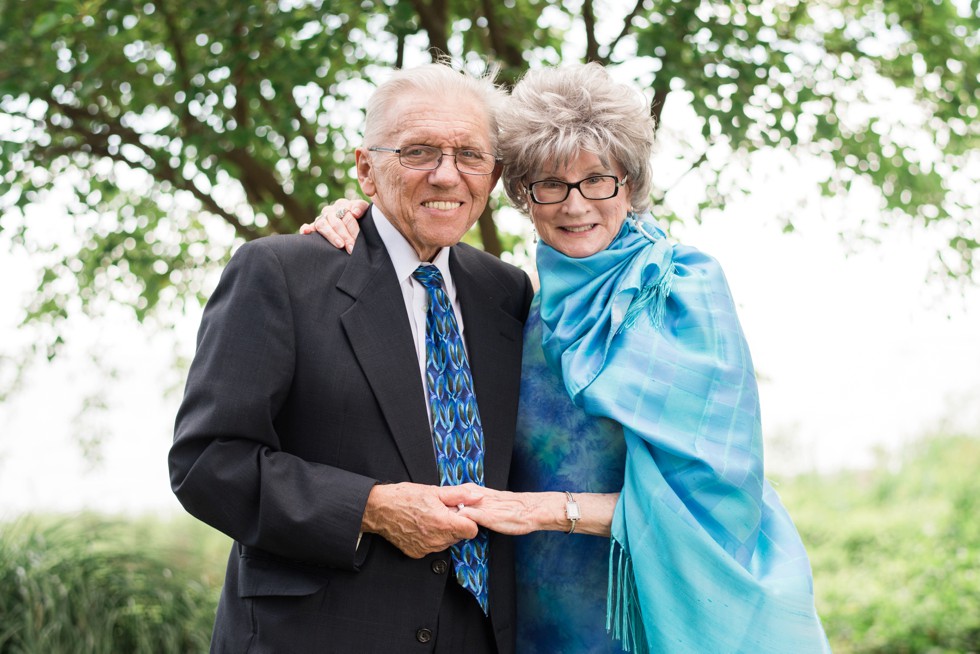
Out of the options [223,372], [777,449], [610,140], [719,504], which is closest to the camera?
[223,372]

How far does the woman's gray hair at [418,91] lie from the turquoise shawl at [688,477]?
23.1 inches

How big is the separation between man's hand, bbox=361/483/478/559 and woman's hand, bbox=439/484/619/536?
0.11ft

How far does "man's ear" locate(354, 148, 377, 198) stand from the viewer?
2.35 meters

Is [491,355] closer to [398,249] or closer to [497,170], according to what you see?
[398,249]

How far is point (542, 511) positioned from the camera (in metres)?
2.11

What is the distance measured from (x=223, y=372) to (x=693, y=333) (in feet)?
3.49

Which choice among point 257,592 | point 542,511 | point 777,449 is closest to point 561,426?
point 542,511

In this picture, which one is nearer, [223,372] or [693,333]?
[223,372]

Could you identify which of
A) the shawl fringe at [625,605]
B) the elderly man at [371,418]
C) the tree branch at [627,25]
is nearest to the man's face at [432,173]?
the elderly man at [371,418]

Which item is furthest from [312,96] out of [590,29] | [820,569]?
[820,569]

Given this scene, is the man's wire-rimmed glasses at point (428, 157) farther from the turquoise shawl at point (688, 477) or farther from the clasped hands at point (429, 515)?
the clasped hands at point (429, 515)

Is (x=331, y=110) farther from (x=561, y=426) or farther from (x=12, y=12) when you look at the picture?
(x=561, y=426)

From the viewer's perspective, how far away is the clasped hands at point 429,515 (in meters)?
1.97

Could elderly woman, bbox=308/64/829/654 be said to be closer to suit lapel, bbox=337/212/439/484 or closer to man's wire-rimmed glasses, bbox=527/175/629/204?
man's wire-rimmed glasses, bbox=527/175/629/204
